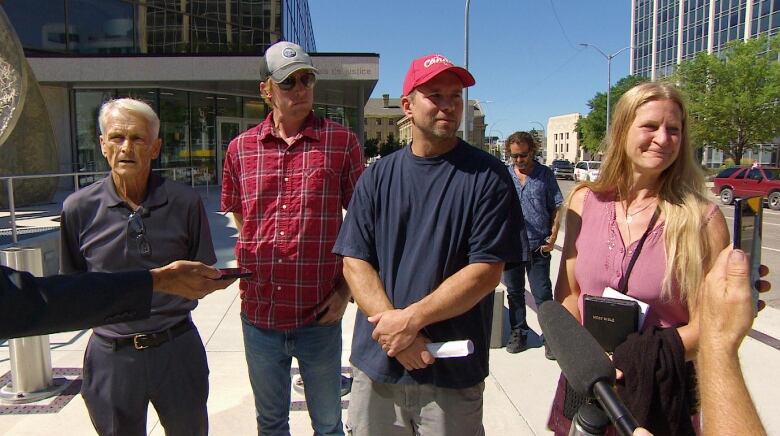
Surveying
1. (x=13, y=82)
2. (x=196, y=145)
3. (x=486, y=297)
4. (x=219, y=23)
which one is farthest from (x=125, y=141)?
(x=219, y=23)

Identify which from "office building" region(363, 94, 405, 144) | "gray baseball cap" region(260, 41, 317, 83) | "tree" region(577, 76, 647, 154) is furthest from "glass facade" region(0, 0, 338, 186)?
"office building" region(363, 94, 405, 144)

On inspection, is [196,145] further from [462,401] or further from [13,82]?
[462,401]

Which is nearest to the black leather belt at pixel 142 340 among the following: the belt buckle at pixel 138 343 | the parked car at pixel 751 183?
the belt buckle at pixel 138 343

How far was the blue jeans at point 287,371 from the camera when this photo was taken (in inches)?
96.7

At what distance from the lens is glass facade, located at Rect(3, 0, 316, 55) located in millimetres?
18328

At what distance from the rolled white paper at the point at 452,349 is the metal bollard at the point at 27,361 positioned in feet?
10.2

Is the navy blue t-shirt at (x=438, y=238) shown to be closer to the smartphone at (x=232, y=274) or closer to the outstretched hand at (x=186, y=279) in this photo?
the smartphone at (x=232, y=274)

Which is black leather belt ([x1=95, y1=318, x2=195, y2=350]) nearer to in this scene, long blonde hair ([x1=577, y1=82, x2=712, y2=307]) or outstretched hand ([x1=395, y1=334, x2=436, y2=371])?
outstretched hand ([x1=395, y1=334, x2=436, y2=371])

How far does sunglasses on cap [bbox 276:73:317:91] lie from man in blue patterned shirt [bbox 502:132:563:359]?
97.7 inches

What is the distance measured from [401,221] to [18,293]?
1.17 meters

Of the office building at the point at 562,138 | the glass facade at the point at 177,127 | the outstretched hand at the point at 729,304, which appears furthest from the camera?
the office building at the point at 562,138

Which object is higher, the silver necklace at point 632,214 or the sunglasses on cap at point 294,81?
the sunglasses on cap at point 294,81

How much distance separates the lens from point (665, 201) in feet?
6.31

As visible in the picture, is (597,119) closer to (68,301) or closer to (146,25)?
(146,25)
